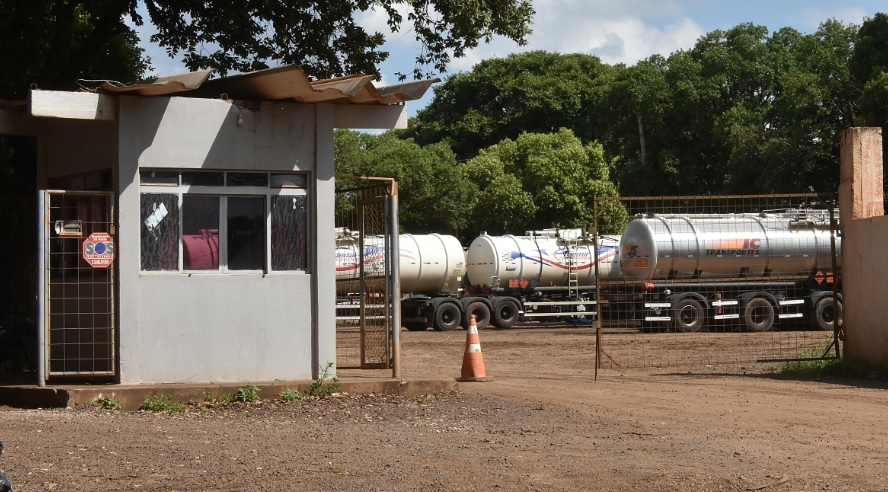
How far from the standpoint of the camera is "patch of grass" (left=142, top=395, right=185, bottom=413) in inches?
421

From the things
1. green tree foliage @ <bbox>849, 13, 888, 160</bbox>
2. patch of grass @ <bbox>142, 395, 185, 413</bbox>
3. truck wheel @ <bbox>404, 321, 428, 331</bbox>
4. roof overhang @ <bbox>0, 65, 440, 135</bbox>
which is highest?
green tree foliage @ <bbox>849, 13, 888, 160</bbox>

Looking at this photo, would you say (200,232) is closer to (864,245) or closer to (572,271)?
(864,245)

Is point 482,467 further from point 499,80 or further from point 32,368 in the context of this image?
point 499,80

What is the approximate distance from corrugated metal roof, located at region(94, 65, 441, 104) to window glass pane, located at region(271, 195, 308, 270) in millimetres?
1145

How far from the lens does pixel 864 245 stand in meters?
14.5

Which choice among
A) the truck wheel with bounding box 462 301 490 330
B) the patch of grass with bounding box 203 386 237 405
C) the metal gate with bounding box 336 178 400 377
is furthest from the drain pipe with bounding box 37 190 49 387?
the truck wheel with bounding box 462 301 490 330

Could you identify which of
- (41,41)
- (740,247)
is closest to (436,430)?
(41,41)

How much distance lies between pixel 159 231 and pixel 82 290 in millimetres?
1296

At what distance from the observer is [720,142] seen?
4581cm

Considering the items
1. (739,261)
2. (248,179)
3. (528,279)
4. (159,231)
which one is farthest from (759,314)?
(159,231)

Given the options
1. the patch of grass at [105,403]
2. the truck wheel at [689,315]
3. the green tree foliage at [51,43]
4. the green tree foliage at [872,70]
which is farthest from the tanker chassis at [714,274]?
the patch of grass at [105,403]

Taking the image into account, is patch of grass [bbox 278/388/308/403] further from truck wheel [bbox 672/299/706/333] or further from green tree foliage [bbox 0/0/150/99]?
truck wheel [bbox 672/299/706/333]

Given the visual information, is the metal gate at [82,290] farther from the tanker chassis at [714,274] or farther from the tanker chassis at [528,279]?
the tanker chassis at [528,279]

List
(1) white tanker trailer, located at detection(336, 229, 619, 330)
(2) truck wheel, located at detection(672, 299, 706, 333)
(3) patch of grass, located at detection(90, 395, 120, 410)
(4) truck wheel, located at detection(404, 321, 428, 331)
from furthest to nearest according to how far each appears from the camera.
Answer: (1) white tanker trailer, located at detection(336, 229, 619, 330)
(4) truck wheel, located at detection(404, 321, 428, 331)
(2) truck wheel, located at detection(672, 299, 706, 333)
(3) patch of grass, located at detection(90, 395, 120, 410)
